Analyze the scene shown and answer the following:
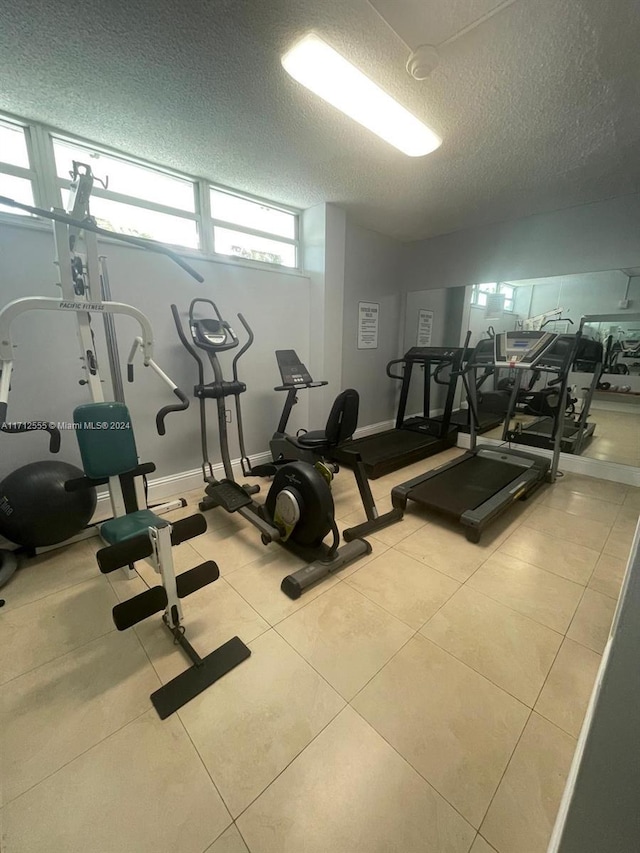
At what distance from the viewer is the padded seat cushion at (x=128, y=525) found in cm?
160

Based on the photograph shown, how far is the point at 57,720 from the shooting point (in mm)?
1234

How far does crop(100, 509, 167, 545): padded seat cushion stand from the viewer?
5.26 feet

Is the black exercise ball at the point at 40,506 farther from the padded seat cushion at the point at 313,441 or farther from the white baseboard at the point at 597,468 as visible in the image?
the white baseboard at the point at 597,468

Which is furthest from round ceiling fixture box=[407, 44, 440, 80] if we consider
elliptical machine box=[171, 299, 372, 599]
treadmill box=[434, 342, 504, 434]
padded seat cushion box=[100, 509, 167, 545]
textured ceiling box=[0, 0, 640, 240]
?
treadmill box=[434, 342, 504, 434]

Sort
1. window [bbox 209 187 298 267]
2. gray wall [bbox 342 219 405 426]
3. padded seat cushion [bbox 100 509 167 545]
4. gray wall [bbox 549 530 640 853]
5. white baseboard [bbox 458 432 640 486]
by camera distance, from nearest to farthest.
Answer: gray wall [bbox 549 530 640 853] → padded seat cushion [bbox 100 509 167 545] → window [bbox 209 187 298 267] → white baseboard [bbox 458 432 640 486] → gray wall [bbox 342 219 405 426]

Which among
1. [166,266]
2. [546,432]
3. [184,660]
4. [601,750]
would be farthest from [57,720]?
[546,432]

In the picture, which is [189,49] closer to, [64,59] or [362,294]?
[64,59]

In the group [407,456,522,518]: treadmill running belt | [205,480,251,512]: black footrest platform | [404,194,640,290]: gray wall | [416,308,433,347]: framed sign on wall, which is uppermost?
[404,194,640,290]: gray wall

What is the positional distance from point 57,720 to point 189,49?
2955 mm

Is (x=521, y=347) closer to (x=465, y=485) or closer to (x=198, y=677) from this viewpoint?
(x=465, y=485)

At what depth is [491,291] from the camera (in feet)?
14.3

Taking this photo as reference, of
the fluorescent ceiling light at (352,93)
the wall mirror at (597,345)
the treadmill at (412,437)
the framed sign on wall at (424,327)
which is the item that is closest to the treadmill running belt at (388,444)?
the treadmill at (412,437)

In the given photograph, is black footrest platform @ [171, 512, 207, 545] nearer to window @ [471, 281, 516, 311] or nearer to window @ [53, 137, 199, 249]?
window @ [53, 137, 199, 249]

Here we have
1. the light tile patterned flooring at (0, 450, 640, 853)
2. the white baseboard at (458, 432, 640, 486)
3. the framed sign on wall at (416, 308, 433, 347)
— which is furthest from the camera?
the framed sign on wall at (416, 308, 433, 347)
